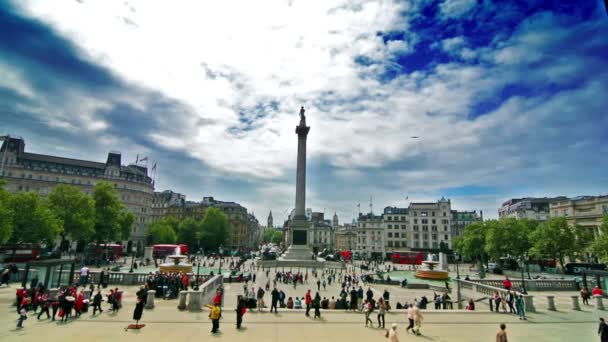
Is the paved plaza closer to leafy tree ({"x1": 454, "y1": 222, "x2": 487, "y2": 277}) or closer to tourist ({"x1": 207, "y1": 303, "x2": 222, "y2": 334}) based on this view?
tourist ({"x1": 207, "y1": 303, "x2": 222, "y2": 334})

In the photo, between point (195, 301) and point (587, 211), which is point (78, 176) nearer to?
point (195, 301)

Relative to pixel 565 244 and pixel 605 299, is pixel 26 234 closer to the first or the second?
pixel 605 299

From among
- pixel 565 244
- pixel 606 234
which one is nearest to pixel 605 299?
pixel 606 234

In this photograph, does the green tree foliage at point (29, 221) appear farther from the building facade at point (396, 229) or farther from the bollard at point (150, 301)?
the building facade at point (396, 229)

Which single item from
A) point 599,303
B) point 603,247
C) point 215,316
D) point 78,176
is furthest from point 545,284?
point 78,176

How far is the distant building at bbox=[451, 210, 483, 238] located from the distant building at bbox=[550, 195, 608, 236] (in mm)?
44111

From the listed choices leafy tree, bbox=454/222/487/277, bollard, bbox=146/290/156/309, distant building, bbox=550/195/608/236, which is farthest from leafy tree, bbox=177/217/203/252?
distant building, bbox=550/195/608/236

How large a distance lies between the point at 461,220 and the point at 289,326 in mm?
116685

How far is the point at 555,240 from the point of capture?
50.4 metres

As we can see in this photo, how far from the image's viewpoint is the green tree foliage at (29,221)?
4369 centimetres

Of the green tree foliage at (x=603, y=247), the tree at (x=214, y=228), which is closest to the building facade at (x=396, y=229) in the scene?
the tree at (x=214, y=228)

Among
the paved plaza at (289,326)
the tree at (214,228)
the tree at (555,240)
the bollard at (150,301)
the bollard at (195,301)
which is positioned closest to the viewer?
the paved plaza at (289,326)

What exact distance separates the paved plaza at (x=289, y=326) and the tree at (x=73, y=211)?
3392 cm

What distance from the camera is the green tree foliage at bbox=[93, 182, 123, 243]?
191ft
